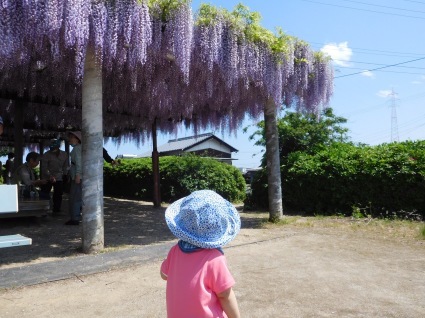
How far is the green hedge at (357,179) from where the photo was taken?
9.01 m

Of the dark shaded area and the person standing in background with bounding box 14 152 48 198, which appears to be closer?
the dark shaded area

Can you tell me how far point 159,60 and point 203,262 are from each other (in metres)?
5.63

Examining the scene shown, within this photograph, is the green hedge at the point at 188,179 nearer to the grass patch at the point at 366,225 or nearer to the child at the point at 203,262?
the grass patch at the point at 366,225

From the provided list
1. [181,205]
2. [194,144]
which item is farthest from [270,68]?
[194,144]

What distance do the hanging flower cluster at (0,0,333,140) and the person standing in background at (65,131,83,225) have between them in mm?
1325

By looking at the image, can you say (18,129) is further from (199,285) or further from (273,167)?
(199,285)

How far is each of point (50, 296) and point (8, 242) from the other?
1.80 metres

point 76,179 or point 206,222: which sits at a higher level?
point 76,179

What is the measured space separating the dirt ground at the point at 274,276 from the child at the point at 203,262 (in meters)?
1.69

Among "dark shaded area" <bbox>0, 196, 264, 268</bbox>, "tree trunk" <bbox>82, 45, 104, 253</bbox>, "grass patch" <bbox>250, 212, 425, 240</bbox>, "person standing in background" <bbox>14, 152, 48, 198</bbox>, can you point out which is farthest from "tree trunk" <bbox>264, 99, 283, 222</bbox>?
"person standing in background" <bbox>14, 152, 48, 198</bbox>

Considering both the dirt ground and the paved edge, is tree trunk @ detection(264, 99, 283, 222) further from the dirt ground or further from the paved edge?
the paved edge

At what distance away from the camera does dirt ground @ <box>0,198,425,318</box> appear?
376 cm

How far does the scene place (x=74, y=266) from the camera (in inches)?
199

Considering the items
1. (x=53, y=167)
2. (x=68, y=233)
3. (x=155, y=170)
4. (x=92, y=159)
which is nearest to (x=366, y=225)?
(x=92, y=159)
